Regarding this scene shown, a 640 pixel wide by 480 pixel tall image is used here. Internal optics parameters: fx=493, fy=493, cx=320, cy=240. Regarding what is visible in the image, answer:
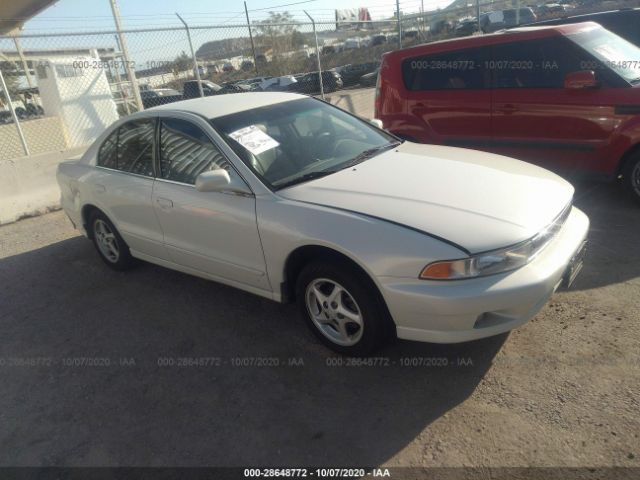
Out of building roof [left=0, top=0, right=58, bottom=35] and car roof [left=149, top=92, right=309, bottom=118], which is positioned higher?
building roof [left=0, top=0, right=58, bottom=35]

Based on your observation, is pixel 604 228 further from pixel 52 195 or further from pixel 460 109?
pixel 52 195

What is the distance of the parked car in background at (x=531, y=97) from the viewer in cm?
483

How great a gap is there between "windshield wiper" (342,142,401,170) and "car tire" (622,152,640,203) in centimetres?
→ 251

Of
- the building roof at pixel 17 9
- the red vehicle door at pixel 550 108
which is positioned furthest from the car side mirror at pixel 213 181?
the building roof at pixel 17 9

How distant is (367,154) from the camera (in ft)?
12.1

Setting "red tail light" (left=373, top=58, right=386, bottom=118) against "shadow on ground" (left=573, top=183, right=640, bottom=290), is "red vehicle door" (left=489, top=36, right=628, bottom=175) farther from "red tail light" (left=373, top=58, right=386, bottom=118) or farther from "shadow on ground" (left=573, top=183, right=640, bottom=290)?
"red tail light" (left=373, top=58, right=386, bottom=118)

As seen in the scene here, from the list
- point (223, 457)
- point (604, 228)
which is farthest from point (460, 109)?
point (223, 457)

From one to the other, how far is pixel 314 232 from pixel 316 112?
1.61 meters

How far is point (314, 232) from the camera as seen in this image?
112 inches

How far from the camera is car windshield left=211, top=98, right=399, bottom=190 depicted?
336 cm

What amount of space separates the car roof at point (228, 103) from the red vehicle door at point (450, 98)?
225 cm

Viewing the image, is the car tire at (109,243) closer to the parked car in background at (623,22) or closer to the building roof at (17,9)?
the parked car in background at (623,22)

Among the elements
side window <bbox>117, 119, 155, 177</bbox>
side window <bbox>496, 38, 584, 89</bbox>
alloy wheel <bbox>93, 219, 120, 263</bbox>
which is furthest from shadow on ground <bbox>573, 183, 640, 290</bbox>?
alloy wheel <bbox>93, 219, 120, 263</bbox>

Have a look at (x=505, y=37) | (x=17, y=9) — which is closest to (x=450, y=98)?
(x=505, y=37)
